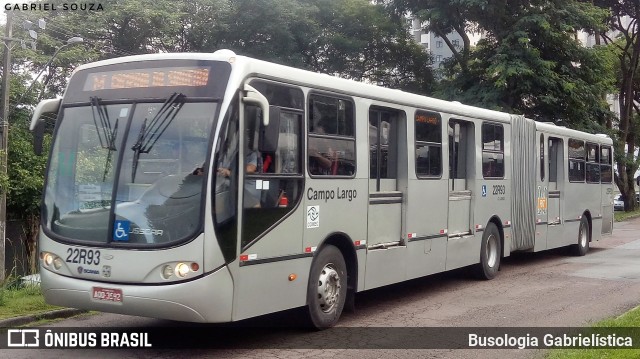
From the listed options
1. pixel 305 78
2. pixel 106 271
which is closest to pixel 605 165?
pixel 305 78

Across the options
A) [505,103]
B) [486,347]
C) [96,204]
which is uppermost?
[505,103]

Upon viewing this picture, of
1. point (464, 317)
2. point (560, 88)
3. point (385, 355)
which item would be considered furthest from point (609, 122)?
point (385, 355)

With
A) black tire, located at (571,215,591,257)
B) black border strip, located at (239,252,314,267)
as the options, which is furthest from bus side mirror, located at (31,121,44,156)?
black tire, located at (571,215,591,257)

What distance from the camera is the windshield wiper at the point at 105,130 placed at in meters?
7.61

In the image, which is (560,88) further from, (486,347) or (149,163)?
(149,163)

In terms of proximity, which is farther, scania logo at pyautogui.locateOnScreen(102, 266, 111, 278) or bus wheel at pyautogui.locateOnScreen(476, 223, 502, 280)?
bus wheel at pyautogui.locateOnScreen(476, 223, 502, 280)

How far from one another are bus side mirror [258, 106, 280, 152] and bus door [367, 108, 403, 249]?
2473mm

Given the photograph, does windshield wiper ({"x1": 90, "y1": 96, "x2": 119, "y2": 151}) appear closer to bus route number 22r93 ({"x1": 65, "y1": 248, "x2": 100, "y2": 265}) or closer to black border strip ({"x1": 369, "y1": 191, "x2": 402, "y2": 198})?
bus route number 22r93 ({"x1": 65, "y1": 248, "x2": 100, "y2": 265})

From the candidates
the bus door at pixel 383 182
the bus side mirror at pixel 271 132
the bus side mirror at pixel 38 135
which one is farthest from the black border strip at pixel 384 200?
the bus side mirror at pixel 38 135

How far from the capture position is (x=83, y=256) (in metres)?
7.53

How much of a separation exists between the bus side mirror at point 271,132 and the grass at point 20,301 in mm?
4291

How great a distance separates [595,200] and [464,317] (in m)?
10.7

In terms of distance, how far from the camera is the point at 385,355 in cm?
782

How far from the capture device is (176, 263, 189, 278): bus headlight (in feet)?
23.4
